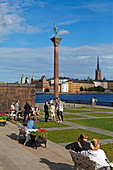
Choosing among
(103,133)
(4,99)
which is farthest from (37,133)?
(4,99)

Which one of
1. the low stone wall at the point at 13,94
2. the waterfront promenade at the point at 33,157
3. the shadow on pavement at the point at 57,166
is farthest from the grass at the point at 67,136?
the low stone wall at the point at 13,94

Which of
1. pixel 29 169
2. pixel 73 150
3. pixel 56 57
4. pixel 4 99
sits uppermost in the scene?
pixel 56 57

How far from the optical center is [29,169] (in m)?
7.75

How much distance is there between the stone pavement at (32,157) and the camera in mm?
8078

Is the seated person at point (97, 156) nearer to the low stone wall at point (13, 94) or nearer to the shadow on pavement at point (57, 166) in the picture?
the shadow on pavement at point (57, 166)

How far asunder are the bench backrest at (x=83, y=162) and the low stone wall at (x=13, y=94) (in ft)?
60.5

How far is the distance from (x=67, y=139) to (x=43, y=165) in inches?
172

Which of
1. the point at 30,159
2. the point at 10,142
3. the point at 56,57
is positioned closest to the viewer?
the point at 30,159

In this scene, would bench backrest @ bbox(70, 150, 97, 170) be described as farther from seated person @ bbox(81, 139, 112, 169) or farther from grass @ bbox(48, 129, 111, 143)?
grass @ bbox(48, 129, 111, 143)

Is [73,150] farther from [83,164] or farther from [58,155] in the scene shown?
[58,155]

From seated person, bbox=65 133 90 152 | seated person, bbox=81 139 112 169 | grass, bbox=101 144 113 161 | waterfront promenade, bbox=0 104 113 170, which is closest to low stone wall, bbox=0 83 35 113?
waterfront promenade, bbox=0 104 113 170

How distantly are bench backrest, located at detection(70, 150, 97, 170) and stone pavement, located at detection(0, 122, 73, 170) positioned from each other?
1.00 meters

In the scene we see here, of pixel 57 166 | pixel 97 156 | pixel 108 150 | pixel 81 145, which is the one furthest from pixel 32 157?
pixel 97 156

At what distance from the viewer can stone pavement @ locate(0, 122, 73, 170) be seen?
8.08 meters
